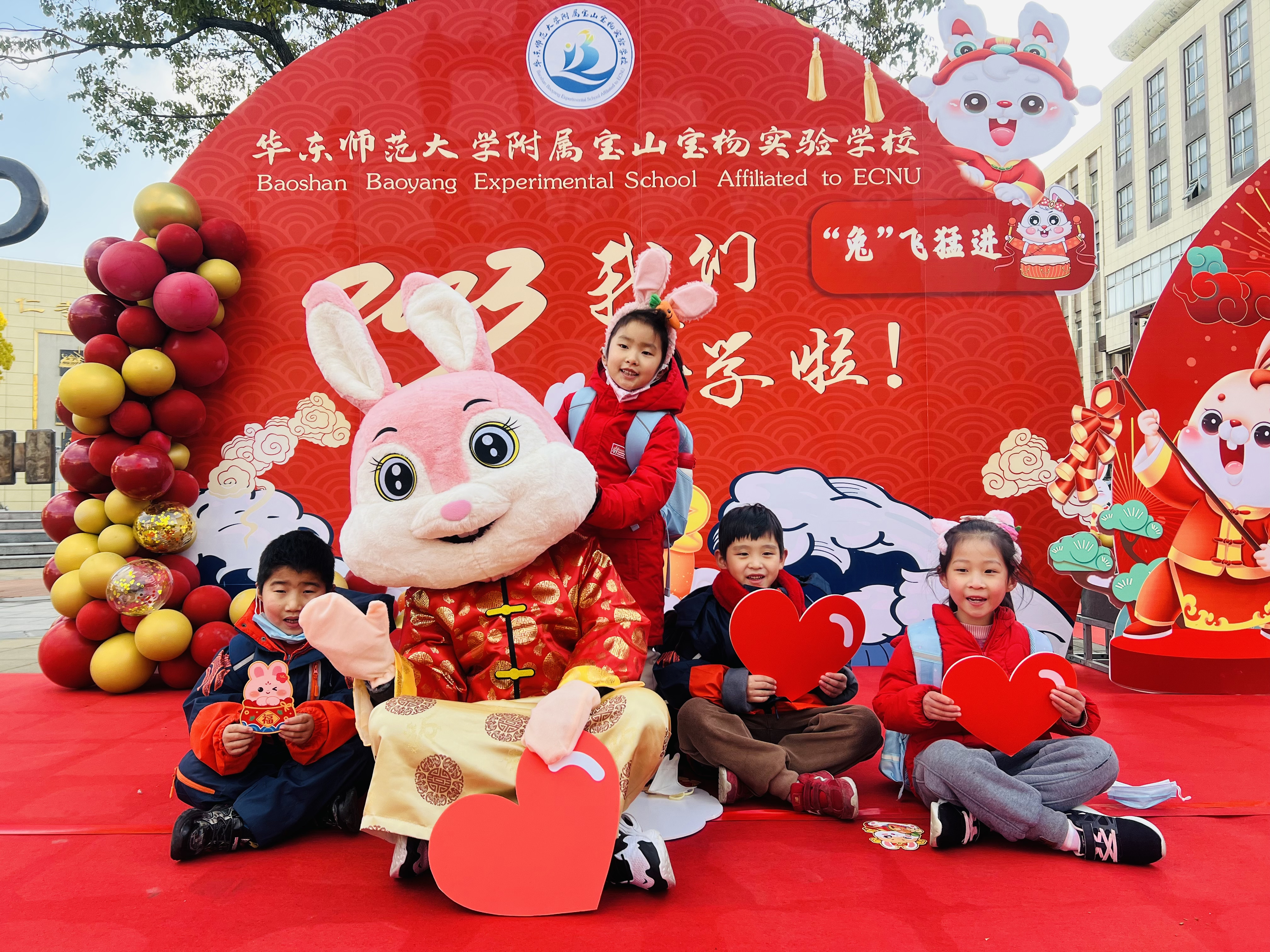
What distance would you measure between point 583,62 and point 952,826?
385cm

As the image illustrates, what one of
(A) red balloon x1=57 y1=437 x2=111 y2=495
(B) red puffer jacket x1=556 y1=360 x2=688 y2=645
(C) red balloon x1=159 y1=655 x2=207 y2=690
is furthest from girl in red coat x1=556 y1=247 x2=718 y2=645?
(A) red balloon x1=57 y1=437 x2=111 y2=495

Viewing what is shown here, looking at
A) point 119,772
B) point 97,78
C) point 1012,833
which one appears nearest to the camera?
point 1012,833

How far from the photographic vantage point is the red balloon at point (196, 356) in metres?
4.16

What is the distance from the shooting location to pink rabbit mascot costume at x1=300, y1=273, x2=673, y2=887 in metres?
1.92

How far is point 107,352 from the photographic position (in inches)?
160

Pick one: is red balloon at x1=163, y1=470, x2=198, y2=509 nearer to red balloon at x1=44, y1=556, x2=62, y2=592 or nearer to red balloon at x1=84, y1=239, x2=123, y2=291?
red balloon at x1=44, y1=556, x2=62, y2=592

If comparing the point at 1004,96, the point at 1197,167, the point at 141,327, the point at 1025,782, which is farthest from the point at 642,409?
the point at 1197,167

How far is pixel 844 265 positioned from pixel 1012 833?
3.00 metres

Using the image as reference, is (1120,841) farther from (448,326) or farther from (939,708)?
(448,326)

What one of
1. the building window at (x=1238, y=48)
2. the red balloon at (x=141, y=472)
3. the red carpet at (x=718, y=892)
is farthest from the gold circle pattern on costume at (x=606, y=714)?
the building window at (x=1238, y=48)

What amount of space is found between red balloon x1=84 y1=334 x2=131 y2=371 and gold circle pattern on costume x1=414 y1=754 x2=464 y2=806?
309cm

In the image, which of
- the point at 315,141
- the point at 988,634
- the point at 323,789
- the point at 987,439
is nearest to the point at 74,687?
the point at 323,789

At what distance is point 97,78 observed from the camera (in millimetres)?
6883

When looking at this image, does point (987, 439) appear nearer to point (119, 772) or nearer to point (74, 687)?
point (119, 772)
